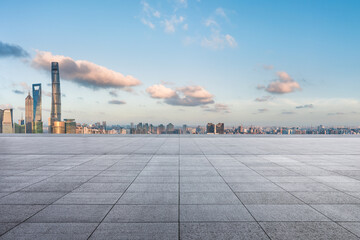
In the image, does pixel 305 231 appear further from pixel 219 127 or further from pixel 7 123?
pixel 7 123

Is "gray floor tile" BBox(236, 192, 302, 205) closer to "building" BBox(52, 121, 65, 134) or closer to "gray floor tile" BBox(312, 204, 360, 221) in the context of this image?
"gray floor tile" BBox(312, 204, 360, 221)

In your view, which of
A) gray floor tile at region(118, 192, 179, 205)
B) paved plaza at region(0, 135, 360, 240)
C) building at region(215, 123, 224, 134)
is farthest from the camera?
building at region(215, 123, 224, 134)

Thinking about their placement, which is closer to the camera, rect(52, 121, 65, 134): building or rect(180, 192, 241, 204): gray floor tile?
rect(180, 192, 241, 204): gray floor tile

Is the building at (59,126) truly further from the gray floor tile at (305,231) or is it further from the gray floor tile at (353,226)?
the gray floor tile at (353,226)

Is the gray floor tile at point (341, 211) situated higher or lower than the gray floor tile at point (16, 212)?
lower

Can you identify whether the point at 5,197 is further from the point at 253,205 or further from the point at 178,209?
the point at 253,205

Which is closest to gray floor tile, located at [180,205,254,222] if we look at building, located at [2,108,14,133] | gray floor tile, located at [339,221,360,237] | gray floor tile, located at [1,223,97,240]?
gray floor tile, located at [339,221,360,237]

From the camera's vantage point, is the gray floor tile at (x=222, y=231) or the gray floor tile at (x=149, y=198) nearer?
the gray floor tile at (x=222, y=231)

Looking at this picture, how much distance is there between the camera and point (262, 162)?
11.4 meters

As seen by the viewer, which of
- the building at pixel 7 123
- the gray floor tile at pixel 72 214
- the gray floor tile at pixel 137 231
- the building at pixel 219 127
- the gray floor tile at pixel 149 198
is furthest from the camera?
the building at pixel 219 127

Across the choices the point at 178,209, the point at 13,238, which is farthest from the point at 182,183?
the point at 13,238

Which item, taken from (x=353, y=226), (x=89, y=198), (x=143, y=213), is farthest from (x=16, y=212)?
(x=353, y=226)

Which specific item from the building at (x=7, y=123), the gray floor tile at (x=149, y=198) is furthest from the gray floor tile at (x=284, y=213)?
the building at (x=7, y=123)

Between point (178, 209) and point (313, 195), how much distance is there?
4157 mm
